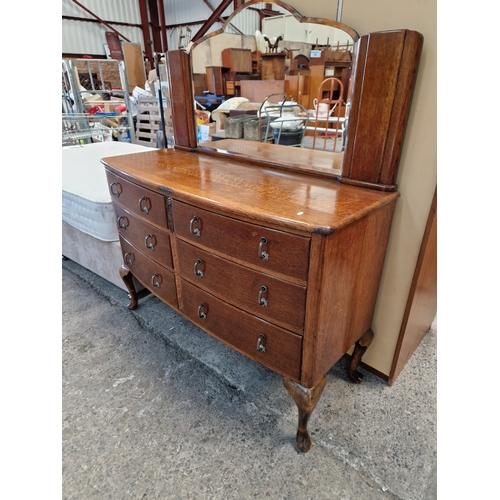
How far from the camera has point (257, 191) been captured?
1132 mm

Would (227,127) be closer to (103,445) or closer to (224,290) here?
(224,290)

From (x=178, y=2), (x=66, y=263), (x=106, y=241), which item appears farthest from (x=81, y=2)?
(x=106, y=241)

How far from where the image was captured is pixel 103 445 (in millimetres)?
1295

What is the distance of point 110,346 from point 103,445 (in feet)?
1.91

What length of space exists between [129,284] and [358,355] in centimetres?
130

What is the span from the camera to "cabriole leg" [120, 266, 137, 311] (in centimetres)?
189

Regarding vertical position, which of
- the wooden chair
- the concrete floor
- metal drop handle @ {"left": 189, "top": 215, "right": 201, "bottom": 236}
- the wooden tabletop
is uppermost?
the wooden chair

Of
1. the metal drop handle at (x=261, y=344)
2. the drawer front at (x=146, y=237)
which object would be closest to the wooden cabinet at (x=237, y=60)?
the drawer front at (x=146, y=237)

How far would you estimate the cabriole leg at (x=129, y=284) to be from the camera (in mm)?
1891

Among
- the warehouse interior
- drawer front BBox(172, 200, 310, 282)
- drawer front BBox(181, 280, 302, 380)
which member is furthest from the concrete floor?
drawer front BBox(172, 200, 310, 282)

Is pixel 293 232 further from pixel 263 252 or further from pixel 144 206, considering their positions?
pixel 144 206

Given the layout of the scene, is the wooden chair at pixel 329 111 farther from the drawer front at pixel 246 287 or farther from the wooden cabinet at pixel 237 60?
the drawer front at pixel 246 287

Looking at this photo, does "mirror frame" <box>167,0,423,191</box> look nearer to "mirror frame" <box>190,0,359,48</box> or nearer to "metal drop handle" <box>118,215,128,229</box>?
"mirror frame" <box>190,0,359,48</box>

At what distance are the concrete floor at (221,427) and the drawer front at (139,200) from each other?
752mm
